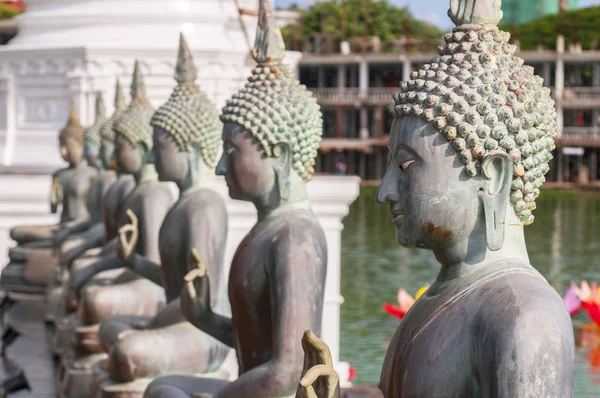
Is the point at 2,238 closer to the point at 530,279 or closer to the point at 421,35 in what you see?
the point at 530,279

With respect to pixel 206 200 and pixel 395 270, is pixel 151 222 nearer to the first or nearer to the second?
pixel 206 200

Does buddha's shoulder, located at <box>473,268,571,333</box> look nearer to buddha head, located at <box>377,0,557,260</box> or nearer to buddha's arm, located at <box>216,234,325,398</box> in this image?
buddha head, located at <box>377,0,557,260</box>

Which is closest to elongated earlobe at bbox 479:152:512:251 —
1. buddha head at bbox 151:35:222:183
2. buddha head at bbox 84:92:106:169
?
buddha head at bbox 151:35:222:183

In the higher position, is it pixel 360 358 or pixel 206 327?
pixel 206 327

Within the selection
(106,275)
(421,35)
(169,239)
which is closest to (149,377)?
(169,239)

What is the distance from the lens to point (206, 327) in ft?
13.8

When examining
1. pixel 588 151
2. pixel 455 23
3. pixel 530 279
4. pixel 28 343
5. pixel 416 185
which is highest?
pixel 455 23

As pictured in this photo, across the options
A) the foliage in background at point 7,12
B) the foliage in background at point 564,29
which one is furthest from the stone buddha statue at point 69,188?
the foliage in background at point 564,29

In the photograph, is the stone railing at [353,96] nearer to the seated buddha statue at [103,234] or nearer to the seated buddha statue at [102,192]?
the seated buddha statue at [102,192]

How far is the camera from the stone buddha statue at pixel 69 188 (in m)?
8.81

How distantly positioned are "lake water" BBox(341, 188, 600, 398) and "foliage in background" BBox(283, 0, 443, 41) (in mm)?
29431

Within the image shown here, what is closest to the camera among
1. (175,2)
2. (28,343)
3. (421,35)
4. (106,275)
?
(106,275)

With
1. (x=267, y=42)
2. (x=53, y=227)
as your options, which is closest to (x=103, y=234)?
(x=53, y=227)

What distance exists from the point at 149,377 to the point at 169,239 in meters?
0.51
